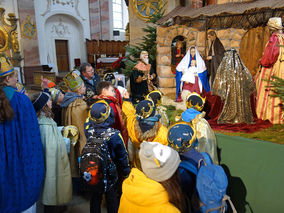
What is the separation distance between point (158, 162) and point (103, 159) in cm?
86

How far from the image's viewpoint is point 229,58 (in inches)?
145

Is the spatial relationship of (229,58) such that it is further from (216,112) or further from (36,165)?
(36,165)

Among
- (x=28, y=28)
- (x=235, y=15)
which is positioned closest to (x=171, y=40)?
(x=235, y=15)

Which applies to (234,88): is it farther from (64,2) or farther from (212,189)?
(64,2)

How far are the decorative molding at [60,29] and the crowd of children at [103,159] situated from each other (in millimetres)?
15119

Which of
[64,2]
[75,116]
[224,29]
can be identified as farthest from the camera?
[64,2]

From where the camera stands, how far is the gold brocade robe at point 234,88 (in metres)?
3.67

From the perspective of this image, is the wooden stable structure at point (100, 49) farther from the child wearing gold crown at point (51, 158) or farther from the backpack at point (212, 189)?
the backpack at point (212, 189)

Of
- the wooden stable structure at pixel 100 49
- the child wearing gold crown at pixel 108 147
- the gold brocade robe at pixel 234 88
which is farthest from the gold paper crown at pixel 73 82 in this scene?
the wooden stable structure at pixel 100 49

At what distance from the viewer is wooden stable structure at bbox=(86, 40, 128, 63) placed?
1712 cm

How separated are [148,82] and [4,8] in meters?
11.9

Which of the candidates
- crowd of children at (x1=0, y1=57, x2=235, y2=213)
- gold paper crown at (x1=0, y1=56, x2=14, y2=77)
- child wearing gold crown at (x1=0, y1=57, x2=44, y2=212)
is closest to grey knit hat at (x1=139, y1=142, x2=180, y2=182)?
crowd of children at (x1=0, y1=57, x2=235, y2=213)

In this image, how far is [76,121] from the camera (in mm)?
3193

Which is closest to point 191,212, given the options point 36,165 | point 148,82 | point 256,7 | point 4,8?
point 36,165
